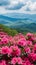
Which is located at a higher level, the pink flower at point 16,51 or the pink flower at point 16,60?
the pink flower at point 16,51

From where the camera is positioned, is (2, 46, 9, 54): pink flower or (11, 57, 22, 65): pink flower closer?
(11, 57, 22, 65): pink flower

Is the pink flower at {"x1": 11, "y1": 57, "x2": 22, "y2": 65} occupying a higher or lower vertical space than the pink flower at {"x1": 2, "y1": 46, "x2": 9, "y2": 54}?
lower

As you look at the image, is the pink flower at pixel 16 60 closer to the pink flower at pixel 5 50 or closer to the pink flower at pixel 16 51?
the pink flower at pixel 16 51

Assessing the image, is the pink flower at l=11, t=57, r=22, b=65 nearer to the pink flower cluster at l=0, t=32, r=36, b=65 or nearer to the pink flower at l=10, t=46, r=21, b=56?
the pink flower cluster at l=0, t=32, r=36, b=65

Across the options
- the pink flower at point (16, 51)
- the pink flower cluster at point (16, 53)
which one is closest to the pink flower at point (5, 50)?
the pink flower cluster at point (16, 53)

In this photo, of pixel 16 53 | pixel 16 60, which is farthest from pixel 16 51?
pixel 16 60

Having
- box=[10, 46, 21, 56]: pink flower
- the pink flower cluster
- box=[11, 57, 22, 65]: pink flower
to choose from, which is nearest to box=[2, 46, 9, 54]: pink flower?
the pink flower cluster

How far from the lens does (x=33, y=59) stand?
23.2ft

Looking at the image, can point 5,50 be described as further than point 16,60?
Yes

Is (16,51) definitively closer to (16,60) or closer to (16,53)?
(16,53)

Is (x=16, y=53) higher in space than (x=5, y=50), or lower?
→ lower

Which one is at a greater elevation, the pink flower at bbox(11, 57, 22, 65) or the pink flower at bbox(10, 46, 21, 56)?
the pink flower at bbox(10, 46, 21, 56)

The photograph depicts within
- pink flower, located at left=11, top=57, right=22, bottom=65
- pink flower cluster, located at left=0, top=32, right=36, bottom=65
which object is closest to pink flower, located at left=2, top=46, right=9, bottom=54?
pink flower cluster, located at left=0, top=32, right=36, bottom=65

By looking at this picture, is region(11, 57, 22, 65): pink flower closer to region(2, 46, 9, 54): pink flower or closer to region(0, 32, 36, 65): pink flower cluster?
region(0, 32, 36, 65): pink flower cluster
